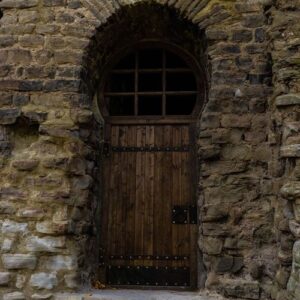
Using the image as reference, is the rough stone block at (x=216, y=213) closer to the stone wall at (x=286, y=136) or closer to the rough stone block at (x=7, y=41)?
the stone wall at (x=286, y=136)

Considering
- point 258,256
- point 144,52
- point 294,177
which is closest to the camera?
point 294,177

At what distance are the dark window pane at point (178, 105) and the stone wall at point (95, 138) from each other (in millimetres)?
551

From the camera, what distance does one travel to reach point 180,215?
4.43 m

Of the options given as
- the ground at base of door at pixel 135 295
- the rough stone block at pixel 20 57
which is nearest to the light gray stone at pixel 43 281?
the ground at base of door at pixel 135 295

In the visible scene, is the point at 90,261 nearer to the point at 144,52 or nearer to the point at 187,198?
the point at 187,198

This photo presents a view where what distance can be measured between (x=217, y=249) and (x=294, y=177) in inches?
39.0

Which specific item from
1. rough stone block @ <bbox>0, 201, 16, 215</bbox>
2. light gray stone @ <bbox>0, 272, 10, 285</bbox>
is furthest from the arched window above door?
light gray stone @ <bbox>0, 272, 10, 285</bbox>

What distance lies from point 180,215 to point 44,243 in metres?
1.32

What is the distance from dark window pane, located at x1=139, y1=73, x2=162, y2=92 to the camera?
490 centimetres

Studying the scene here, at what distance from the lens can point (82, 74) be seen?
4344mm

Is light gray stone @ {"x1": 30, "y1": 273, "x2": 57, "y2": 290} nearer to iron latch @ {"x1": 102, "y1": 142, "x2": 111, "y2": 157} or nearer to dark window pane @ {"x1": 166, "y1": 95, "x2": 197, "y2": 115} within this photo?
iron latch @ {"x1": 102, "y1": 142, "x2": 111, "y2": 157}

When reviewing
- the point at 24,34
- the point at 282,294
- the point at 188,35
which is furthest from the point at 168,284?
the point at 24,34

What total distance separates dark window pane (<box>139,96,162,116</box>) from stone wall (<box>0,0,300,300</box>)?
0.64 meters

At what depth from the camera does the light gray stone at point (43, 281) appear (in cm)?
396
